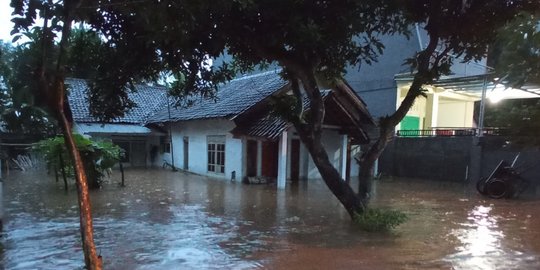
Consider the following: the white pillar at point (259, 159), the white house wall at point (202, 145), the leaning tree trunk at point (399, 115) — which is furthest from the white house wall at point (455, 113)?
the leaning tree trunk at point (399, 115)

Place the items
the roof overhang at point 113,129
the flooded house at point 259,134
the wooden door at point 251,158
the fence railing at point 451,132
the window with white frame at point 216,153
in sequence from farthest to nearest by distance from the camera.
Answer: the roof overhang at point 113,129
the window with white frame at point 216,153
the fence railing at point 451,132
the wooden door at point 251,158
the flooded house at point 259,134

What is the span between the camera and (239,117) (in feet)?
53.4

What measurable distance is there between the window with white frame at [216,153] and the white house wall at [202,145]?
188mm

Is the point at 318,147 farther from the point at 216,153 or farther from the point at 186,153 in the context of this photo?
the point at 186,153

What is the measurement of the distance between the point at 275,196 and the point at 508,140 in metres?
9.53

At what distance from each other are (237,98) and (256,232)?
1043 cm

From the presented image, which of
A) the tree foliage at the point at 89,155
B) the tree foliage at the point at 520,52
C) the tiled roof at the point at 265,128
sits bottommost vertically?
the tree foliage at the point at 89,155

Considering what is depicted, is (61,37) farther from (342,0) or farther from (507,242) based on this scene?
(507,242)

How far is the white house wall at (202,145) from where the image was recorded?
17234mm

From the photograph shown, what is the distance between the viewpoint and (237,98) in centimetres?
1808

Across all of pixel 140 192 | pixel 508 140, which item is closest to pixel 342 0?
pixel 140 192

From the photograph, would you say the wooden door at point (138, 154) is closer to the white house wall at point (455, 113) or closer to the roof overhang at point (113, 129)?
the roof overhang at point (113, 129)

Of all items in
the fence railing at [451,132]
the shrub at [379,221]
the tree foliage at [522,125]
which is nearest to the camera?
the shrub at [379,221]

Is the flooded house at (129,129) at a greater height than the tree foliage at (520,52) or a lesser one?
lesser
